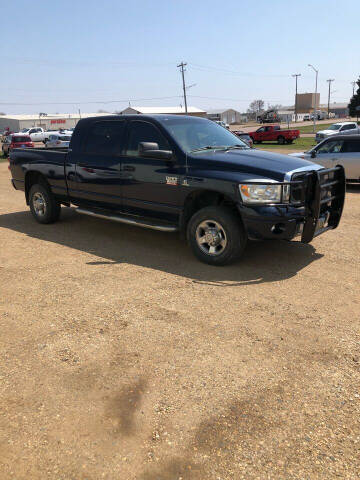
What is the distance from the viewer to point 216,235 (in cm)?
558

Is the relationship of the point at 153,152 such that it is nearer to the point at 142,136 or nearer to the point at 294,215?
the point at 142,136

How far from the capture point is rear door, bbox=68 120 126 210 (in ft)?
21.6

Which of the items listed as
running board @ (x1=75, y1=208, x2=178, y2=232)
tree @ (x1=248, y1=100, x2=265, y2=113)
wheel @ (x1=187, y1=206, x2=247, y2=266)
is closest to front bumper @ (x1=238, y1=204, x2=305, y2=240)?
wheel @ (x1=187, y1=206, x2=247, y2=266)

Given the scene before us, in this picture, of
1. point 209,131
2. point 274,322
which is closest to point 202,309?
point 274,322

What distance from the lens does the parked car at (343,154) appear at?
38.7ft

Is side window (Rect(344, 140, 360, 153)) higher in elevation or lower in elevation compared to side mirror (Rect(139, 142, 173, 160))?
lower

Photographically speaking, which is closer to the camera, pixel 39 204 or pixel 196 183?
pixel 196 183

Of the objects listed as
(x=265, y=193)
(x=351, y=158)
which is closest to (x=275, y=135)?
(x=351, y=158)

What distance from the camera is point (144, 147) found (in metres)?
5.72

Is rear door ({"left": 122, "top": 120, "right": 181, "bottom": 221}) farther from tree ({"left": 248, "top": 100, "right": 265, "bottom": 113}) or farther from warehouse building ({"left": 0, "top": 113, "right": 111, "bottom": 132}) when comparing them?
tree ({"left": 248, "top": 100, "right": 265, "bottom": 113})

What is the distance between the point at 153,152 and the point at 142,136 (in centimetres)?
70

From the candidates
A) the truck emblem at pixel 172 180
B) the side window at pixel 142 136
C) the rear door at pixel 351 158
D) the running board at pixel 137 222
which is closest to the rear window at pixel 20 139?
the rear door at pixel 351 158

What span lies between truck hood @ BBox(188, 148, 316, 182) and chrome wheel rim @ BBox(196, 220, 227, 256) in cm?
75

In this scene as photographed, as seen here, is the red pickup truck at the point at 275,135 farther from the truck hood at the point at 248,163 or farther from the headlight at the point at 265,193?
the headlight at the point at 265,193
